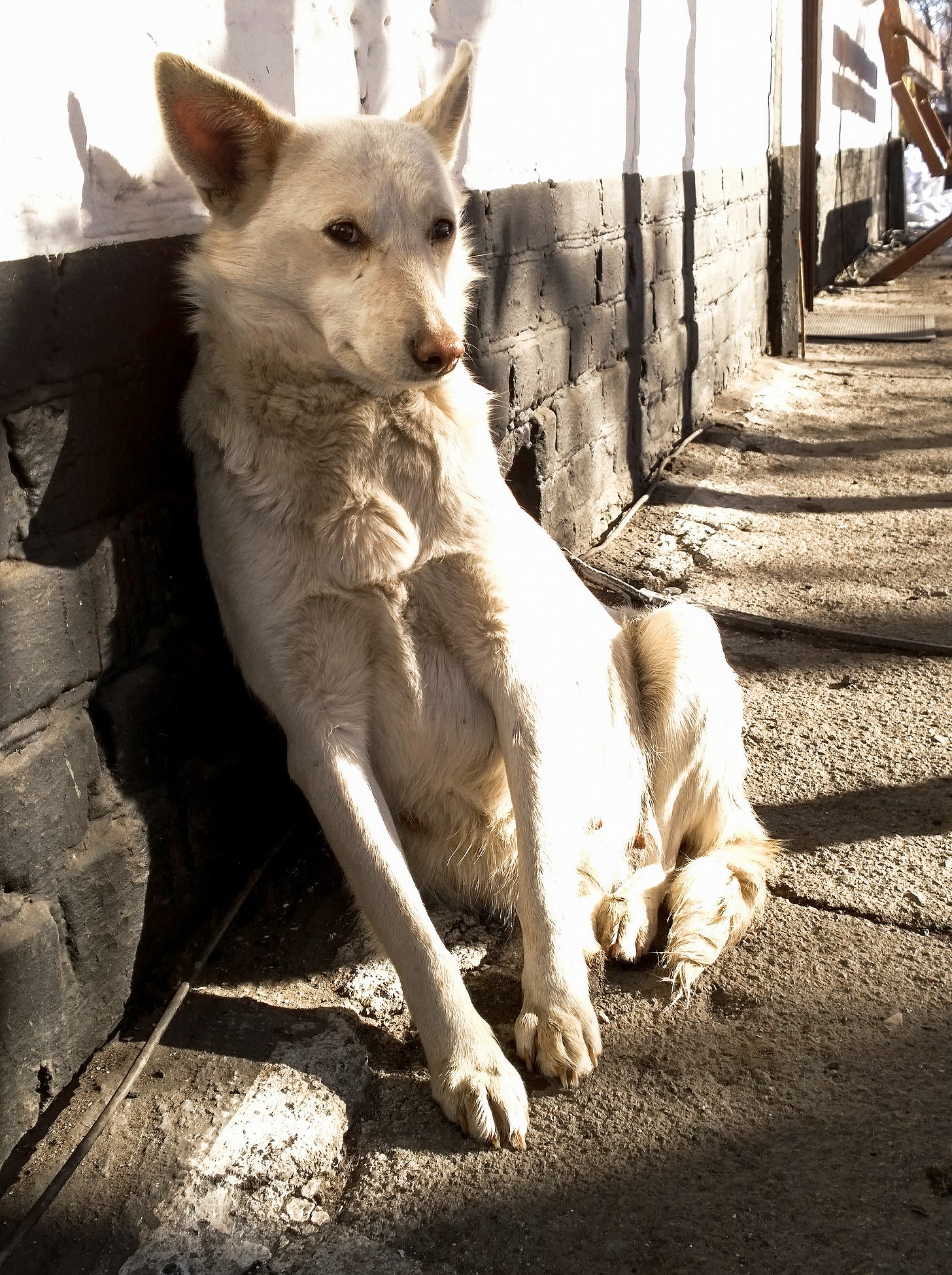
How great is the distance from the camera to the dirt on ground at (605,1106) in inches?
67.2

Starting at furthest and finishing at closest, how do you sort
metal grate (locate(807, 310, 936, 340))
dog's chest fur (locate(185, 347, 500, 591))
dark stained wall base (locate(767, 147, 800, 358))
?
metal grate (locate(807, 310, 936, 340)), dark stained wall base (locate(767, 147, 800, 358)), dog's chest fur (locate(185, 347, 500, 591))

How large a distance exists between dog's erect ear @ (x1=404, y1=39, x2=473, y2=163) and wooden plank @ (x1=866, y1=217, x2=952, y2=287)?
9.84 meters

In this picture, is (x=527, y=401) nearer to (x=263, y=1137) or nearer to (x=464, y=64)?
(x=464, y=64)

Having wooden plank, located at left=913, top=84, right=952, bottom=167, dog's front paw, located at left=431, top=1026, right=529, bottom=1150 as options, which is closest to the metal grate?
wooden plank, located at left=913, top=84, right=952, bottom=167

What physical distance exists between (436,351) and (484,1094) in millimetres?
1261

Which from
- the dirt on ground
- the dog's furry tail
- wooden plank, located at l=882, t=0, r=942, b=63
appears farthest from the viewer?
wooden plank, located at l=882, t=0, r=942, b=63

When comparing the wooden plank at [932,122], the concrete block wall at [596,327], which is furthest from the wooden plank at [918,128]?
the concrete block wall at [596,327]

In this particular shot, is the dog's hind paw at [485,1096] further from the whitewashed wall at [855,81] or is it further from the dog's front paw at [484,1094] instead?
the whitewashed wall at [855,81]

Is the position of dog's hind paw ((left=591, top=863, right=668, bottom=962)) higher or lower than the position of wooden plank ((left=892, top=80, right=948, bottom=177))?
lower

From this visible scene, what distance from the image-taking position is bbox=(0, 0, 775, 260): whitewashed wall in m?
1.85

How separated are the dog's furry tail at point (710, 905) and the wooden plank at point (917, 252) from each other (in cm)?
1015

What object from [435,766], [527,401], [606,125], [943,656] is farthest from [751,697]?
[606,125]

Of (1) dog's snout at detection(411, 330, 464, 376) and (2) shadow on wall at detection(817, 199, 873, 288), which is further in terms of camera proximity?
(2) shadow on wall at detection(817, 199, 873, 288)

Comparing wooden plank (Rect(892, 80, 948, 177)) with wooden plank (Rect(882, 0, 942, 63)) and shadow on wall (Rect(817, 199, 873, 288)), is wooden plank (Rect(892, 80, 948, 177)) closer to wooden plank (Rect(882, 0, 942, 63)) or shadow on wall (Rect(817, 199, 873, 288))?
wooden plank (Rect(882, 0, 942, 63))
